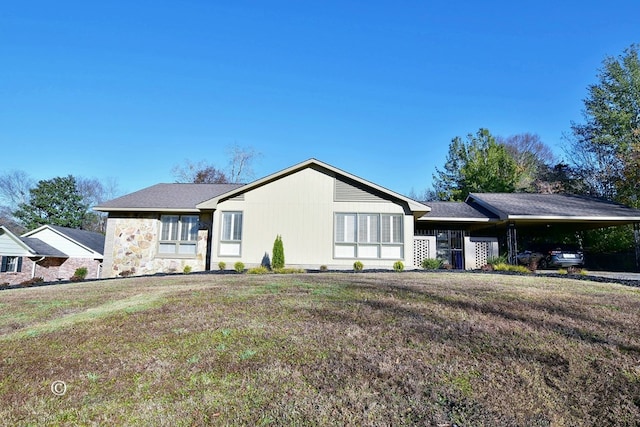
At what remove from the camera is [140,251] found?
1669 centimetres

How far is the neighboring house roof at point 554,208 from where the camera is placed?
1565 centimetres

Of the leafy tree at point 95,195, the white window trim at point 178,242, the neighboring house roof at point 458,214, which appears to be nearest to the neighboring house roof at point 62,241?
the white window trim at point 178,242

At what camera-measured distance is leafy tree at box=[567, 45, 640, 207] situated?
940 inches

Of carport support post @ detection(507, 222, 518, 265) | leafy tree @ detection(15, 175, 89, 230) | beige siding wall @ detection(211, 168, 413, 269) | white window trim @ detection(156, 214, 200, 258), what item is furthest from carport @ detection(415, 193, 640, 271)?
leafy tree @ detection(15, 175, 89, 230)

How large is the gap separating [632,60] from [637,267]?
1602 centimetres

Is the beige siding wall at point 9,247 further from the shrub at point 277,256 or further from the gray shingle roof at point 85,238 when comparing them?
the shrub at point 277,256

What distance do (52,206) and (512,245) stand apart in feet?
136

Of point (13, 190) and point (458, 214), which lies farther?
point (13, 190)

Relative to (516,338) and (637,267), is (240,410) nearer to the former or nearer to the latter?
(516,338)

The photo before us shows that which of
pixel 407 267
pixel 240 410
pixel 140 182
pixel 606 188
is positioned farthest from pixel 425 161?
pixel 240 410

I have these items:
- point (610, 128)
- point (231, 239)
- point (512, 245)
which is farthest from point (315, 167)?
point (610, 128)

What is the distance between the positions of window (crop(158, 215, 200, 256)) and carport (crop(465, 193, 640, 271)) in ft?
43.2

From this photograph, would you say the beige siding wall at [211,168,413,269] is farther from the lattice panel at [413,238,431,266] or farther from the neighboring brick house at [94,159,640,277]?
the lattice panel at [413,238,431,266]

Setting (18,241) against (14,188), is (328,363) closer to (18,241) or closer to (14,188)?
(18,241)
